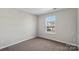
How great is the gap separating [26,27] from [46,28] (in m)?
0.68

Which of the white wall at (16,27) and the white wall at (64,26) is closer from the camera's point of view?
the white wall at (64,26)

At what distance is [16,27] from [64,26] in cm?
154

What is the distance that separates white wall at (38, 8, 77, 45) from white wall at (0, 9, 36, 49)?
0.28m

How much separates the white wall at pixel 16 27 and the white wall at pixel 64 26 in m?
0.28

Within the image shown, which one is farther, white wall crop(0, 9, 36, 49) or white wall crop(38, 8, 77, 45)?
white wall crop(0, 9, 36, 49)

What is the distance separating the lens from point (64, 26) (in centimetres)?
148

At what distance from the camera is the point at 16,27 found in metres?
1.86

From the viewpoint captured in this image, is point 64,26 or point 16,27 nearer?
point 64,26

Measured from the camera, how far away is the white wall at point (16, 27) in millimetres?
1667

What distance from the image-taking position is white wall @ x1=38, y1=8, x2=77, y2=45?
1.23 m
